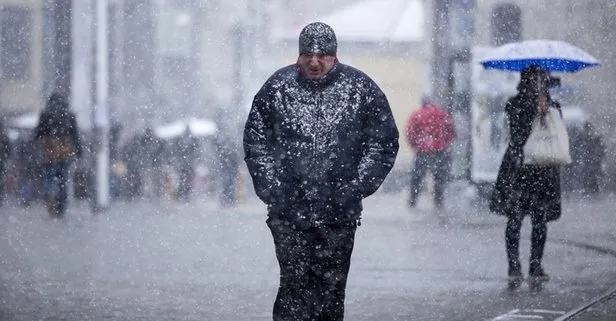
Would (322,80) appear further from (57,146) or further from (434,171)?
(434,171)

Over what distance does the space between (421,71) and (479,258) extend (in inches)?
1809

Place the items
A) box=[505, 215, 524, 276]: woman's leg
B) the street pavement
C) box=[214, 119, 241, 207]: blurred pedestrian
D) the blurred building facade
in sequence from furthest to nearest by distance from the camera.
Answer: the blurred building facade → box=[214, 119, 241, 207]: blurred pedestrian → box=[505, 215, 524, 276]: woman's leg → the street pavement

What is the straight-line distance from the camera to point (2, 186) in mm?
26844

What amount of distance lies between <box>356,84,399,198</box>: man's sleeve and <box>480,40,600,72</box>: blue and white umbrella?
563 cm

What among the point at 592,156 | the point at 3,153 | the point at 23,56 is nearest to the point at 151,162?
the point at 3,153

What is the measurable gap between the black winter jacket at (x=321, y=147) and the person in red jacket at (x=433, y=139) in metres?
13.4

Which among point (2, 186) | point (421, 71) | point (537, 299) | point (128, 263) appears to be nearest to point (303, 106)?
point (537, 299)

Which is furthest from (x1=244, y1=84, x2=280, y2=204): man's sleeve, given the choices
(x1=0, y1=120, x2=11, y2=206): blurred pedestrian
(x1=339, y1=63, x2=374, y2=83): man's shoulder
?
(x1=0, y1=120, x2=11, y2=206): blurred pedestrian

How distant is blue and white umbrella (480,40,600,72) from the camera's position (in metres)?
11.7

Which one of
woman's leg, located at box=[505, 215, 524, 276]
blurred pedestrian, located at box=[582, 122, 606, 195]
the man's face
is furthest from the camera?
blurred pedestrian, located at box=[582, 122, 606, 195]

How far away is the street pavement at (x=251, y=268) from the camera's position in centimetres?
855

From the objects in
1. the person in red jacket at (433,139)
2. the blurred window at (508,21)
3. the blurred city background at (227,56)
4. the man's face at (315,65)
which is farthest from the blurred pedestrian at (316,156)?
the blurred window at (508,21)

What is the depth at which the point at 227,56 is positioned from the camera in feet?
183

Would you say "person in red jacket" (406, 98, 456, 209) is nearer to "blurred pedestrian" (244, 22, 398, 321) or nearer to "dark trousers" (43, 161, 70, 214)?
"dark trousers" (43, 161, 70, 214)
